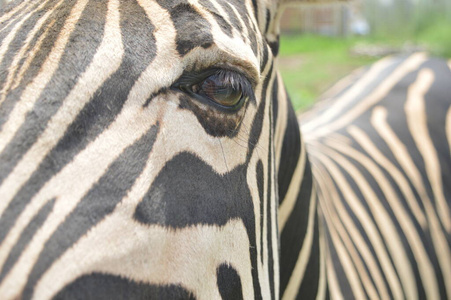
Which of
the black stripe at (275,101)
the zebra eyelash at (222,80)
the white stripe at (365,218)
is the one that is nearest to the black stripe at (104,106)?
the zebra eyelash at (222,80)

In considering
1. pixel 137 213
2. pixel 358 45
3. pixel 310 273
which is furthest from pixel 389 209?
pixel 358 45

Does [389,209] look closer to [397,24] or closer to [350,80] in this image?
[350,80]

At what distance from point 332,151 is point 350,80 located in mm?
1390

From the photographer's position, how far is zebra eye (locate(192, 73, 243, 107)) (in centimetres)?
126

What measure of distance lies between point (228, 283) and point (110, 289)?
380 millimetres

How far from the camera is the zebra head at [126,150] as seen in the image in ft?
3.30

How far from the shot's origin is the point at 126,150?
1.10m

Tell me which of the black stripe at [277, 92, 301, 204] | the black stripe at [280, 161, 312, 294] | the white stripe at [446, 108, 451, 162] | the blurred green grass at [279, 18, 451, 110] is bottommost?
the blurred green grass at [279, 18, 451, 110]

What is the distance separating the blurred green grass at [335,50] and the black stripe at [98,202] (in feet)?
34.5

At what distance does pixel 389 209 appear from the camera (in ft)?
9.43

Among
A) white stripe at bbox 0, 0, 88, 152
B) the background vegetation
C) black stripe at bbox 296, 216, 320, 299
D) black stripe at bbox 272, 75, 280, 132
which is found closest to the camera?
white stripe at bbox 0, 0, 88, 152

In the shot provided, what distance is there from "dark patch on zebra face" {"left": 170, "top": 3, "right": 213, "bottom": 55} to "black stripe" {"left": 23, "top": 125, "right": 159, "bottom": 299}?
0.73ft

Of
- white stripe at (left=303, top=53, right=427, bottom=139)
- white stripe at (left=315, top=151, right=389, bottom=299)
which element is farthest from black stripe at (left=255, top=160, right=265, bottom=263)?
white stripe at (left=303, top=53, right=427, bottom=139)

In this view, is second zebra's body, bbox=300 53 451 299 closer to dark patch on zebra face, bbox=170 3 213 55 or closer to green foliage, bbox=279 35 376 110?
dark patch on zebra face, bbox=170 3 213 55
